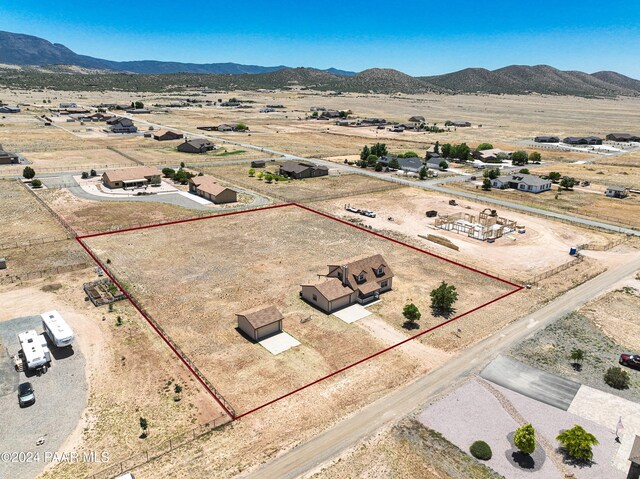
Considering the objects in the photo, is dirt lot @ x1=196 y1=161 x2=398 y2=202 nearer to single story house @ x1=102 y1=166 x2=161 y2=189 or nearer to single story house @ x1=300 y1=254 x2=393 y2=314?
single story house @ x1=102 y1=166 x2=161 y2=189

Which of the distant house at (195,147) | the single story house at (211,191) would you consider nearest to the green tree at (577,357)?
the single story house at (211,191)

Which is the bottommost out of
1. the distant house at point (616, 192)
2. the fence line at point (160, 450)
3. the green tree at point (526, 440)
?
the fence line at point (160, 450)

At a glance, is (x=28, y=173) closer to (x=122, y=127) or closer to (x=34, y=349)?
(x=34, y=349)

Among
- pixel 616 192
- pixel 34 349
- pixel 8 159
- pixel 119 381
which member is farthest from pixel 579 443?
pixel 8 159

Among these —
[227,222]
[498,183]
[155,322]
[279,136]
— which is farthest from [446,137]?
[155,322]

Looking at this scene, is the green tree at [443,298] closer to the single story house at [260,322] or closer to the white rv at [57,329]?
the single story house at [260,322]

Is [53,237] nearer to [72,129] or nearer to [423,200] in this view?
[423,200]
